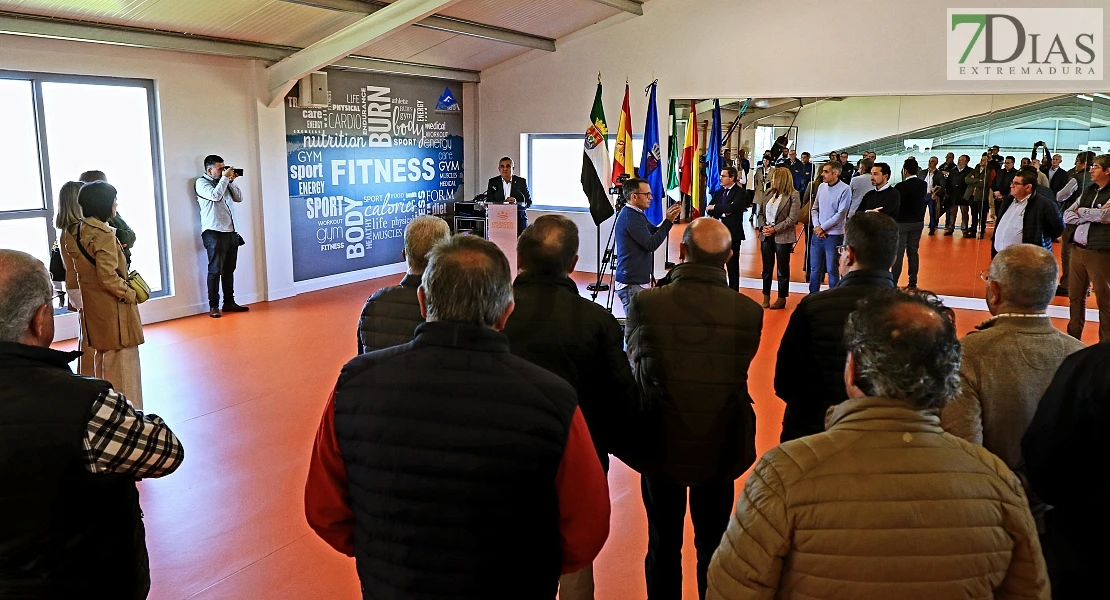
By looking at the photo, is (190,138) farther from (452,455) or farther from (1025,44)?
(1025,44)

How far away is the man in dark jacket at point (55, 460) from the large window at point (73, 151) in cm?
531


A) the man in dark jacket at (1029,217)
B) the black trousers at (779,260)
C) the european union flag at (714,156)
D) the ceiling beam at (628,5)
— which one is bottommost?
the black trousers at (779,260)

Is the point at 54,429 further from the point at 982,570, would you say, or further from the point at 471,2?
the point at 471,2

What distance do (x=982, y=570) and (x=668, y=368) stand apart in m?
1.35

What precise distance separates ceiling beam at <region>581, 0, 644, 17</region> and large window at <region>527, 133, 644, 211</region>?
5.98ft

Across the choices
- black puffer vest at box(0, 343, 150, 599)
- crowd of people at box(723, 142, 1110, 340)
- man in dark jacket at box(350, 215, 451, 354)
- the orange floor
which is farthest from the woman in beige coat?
crowd of people at box(723, 142, 1110, 340)

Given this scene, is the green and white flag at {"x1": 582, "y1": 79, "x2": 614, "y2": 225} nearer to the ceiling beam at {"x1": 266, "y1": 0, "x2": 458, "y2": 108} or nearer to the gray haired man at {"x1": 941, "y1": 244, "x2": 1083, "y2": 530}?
the ceiling beam at {"x1": 266, "y1": 0, "x2": 458, "y2": 108}

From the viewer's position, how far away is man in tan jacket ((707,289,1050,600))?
1.41 metres

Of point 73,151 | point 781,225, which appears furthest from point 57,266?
point 781,225

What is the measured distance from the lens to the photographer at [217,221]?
27.0ft

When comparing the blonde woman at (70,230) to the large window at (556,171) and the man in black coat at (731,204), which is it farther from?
the large window at (556,171)

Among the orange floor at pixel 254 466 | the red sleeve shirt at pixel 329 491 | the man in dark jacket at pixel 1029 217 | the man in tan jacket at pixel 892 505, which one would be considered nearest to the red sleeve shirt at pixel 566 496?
the red sleeve shirt at pixel 329 491

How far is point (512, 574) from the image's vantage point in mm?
→ 1708

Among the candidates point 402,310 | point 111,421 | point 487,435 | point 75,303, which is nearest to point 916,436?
point 487,435
